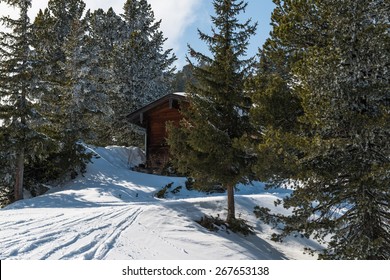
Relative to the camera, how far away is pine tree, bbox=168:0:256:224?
11133mm

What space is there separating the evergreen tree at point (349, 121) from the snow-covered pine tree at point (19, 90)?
41.3 ft

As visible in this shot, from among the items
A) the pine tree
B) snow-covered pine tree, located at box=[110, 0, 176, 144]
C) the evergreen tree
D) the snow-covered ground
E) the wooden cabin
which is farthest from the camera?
snow-covered pine tree, located at box=[110, 0, 176, 144]

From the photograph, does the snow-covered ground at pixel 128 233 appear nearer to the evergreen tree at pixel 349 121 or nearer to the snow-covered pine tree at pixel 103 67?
the evergreen tree at pixel 349 121

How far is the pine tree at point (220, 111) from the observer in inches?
438

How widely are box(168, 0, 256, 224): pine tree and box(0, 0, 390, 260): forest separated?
0.04 m

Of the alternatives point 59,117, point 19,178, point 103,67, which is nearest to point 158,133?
point 59,117

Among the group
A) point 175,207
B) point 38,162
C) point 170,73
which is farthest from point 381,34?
point 170,73

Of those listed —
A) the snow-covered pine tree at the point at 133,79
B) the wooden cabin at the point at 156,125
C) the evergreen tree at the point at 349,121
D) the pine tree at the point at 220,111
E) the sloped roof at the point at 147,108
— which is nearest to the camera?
the evergreen tree at the point at 349,121

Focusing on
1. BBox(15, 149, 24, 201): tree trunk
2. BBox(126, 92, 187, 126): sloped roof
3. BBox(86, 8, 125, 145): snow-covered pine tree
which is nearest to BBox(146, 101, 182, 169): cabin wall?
BBox(126, 92, 187, 126): sloped roof

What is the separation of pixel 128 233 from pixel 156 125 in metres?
18.0

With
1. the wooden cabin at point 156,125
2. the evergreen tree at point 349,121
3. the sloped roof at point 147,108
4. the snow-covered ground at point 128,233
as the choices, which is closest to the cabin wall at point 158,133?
the wooden cabin at point 156,125

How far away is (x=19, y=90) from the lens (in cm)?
1592

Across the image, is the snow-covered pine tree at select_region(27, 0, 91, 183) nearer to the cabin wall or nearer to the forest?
the forest
